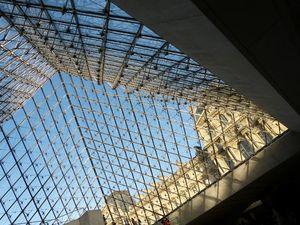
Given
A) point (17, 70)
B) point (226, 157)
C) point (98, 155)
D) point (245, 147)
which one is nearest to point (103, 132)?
point (98, 155)

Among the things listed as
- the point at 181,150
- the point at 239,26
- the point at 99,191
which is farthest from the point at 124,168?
the point at 239,26

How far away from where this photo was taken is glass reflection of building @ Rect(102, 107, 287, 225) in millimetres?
29891

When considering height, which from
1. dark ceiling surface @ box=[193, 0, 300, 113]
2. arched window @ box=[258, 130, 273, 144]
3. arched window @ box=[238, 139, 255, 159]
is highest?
arched window @ box=[238, 139, 255, 159]

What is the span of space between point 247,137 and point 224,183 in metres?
4.11

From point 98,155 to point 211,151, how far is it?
1197cm

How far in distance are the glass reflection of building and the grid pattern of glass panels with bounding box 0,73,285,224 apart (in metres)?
0.10

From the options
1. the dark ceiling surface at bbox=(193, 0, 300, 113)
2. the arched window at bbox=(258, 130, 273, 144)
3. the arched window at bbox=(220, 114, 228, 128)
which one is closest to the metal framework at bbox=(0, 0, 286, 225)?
the arched window at bbox=(258, 130, 273, 144)

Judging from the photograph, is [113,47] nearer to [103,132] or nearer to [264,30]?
[264,30]

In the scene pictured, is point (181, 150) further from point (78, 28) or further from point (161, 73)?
point (78, 28)

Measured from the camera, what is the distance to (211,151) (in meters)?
32.4

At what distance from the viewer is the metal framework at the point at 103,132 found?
26.7 m

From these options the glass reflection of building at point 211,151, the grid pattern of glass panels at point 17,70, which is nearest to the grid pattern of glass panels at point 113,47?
the grid pattern of glass panels at point 17,70

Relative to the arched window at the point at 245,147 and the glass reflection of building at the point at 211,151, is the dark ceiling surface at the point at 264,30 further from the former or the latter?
the arched window at the point at 245,147

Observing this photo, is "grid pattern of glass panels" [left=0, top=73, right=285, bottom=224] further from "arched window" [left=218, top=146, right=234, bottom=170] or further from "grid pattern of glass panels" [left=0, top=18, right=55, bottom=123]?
"grid pattern of glass panels" [left=0, top=18, right=55, bottom=123]
